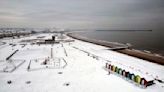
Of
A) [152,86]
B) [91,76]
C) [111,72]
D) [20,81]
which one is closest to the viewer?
[152,86]

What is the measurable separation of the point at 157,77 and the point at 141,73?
77.1 inches

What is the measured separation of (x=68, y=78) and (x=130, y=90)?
→ 6.89 m

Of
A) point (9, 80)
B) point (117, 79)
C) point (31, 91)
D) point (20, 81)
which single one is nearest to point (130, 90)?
point (117, 79)

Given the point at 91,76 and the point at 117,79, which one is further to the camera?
the point at 91,76

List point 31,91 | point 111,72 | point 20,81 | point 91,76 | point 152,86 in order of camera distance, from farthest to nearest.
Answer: point 111,72 → point 91,76 → point 20,81 → point 152,86 → point 31,91

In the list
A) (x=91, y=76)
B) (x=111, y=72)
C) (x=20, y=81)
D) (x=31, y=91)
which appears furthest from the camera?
(x=111, y=72)

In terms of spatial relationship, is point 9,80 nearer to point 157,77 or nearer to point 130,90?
point 130,90

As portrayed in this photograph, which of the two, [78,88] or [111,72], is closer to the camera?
[78,88]

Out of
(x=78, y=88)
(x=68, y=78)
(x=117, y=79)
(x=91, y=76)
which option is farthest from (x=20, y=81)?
(x=117, y=79)

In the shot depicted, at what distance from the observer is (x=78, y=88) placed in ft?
44.3

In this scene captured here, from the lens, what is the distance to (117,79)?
15547mm

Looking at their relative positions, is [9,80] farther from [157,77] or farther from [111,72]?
[157,77]

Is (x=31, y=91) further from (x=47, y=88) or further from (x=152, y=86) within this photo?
(x=152, y=86)

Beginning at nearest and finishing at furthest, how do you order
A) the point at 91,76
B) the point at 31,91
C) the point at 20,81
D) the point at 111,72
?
the point at 31,91
the point at 20,81
the point at 91,76
the point at 111,72
